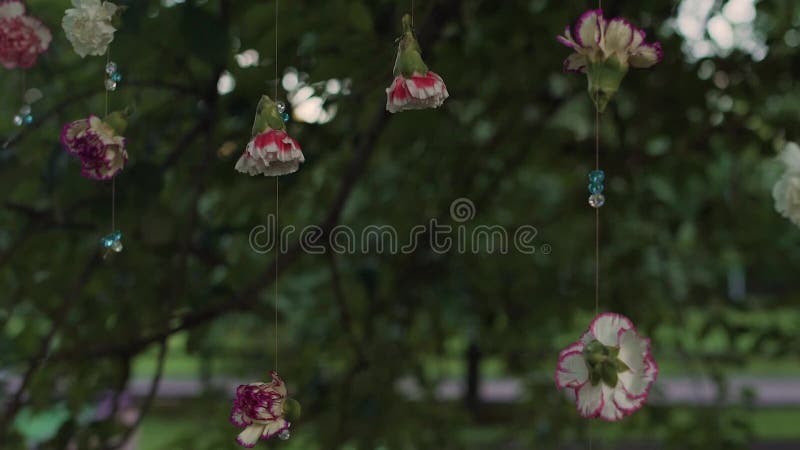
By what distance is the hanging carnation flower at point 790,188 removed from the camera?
1.96 ft

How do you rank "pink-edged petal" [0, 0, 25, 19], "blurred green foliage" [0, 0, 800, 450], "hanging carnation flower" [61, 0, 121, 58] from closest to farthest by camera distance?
"hanging carnation flower" [61, 0, 121, 58] → "pink-edged petal" [0, 0, 25, 19] → "blurred green foliage" [0, 0, 800, 450]

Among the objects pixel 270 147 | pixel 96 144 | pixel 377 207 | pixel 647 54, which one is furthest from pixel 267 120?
pixel 377 207

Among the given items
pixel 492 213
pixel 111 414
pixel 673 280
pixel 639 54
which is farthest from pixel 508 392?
pixel 639 54

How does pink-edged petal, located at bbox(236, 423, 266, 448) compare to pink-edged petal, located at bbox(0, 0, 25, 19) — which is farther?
pink-edged petal, located at bbox(0, 0, 25, 19)

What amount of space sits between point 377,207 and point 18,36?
0.72m

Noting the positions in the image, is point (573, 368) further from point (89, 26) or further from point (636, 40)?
point (89, 26)

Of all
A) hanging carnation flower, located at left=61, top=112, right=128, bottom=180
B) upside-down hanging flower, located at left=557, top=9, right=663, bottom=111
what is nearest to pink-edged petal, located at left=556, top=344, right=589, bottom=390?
upside-down hanging flower, located at left=557, top=9, right=663, bottom=111

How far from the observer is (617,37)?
56cm

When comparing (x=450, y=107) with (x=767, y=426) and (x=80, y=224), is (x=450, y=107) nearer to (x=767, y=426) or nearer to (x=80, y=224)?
(x=80, y=224)

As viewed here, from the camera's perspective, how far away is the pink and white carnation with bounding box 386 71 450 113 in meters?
0.57

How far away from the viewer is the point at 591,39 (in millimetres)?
565

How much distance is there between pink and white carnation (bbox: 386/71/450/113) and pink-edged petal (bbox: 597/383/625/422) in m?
0.21

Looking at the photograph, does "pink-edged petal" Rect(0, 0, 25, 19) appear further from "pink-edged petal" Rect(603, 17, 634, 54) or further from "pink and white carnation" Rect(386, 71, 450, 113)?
"pink-edged petal" Rect(603, 17, 634, 54)

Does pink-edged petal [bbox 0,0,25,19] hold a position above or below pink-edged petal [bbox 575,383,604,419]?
above
